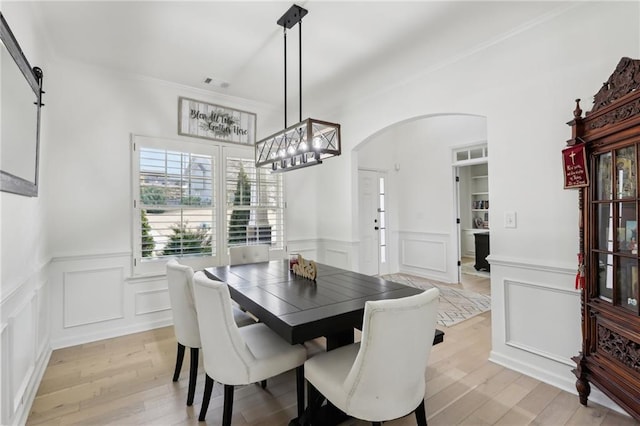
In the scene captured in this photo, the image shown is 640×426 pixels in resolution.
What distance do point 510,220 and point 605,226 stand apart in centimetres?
69

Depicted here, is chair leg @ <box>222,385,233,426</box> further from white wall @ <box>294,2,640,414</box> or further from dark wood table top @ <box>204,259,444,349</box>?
white wall @ <box>294,2,640,414</box>

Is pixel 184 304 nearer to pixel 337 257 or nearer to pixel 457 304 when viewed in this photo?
pixel 337 257

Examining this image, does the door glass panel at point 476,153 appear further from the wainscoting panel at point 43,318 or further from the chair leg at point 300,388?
the wainscoting panel at point 43,318

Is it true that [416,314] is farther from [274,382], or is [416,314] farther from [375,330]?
[274,382]

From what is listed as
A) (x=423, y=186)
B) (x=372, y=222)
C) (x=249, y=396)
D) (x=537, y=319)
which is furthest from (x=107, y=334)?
(x=423, y=186)

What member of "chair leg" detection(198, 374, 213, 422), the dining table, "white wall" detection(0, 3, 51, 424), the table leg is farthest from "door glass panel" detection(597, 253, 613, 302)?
"white wall" detection(0, 3, 51, 424)

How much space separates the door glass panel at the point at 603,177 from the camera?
1.85m

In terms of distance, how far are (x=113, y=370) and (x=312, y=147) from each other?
2.50m

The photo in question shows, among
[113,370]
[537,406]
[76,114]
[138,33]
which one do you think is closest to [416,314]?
[537,406]

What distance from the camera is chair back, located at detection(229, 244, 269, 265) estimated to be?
349 centimetres

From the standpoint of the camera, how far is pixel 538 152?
2.38 meters

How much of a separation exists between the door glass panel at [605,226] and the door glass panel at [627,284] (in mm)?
134

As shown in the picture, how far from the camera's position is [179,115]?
146 inches

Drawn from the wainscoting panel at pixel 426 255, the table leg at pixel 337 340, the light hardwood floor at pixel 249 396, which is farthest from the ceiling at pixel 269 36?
the wainscoting panel at pixel 426 255
